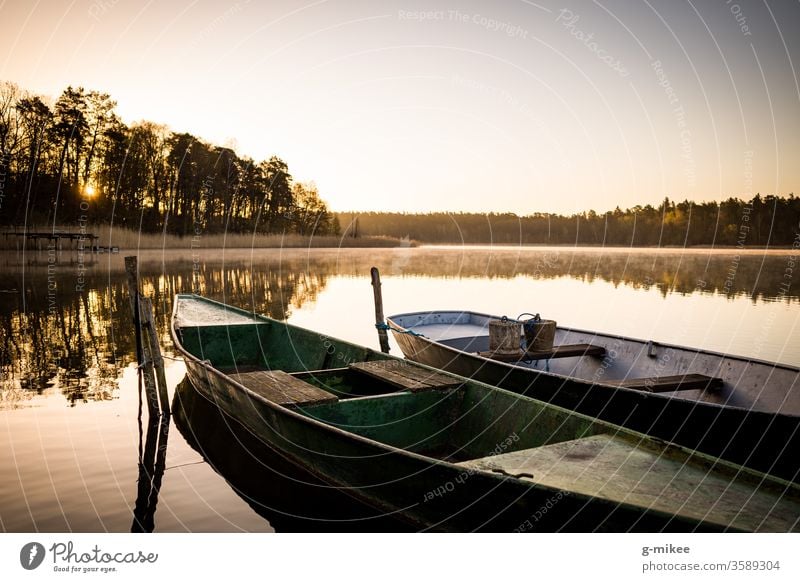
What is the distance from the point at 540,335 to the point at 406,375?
8.59 ft

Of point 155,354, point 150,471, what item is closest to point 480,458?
point 150,471

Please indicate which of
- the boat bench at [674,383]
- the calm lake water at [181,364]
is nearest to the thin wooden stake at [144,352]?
the calm lake water at [181,364]

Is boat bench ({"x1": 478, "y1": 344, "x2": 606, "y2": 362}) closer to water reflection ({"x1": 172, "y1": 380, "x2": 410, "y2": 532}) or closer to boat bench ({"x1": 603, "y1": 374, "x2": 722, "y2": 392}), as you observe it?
boat bench ({"x1": 603, "y1": 374, "x2": 722, "y2": 392})

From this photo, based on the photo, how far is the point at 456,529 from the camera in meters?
4.15

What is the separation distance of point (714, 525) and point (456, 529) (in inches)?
64.3

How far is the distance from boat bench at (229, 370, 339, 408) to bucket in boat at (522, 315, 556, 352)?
3464mm

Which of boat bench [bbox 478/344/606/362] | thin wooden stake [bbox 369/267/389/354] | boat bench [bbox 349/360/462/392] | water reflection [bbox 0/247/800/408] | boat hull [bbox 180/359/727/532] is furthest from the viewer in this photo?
thin wooden stake [bbox 369/267/389/354]

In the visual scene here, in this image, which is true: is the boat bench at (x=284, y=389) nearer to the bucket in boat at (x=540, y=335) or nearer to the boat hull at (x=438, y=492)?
the boat hull at (x=438, y=492)

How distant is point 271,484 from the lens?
6043 millimetres

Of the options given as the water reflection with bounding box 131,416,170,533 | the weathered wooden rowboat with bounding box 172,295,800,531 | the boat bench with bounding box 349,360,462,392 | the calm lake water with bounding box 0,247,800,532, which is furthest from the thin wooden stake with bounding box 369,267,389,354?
the water reflection with bounding box 131,416,170,533

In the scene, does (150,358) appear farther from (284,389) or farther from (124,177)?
(124,177)

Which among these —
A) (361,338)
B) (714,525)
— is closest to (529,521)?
(714,525)

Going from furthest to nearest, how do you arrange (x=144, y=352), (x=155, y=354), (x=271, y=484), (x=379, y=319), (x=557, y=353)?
(x=379, y=319) → (x=557, y=353) → (x=144, y=352) → (x=155, y=354) → (x=271, y=484)

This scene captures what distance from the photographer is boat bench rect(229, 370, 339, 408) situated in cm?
584
